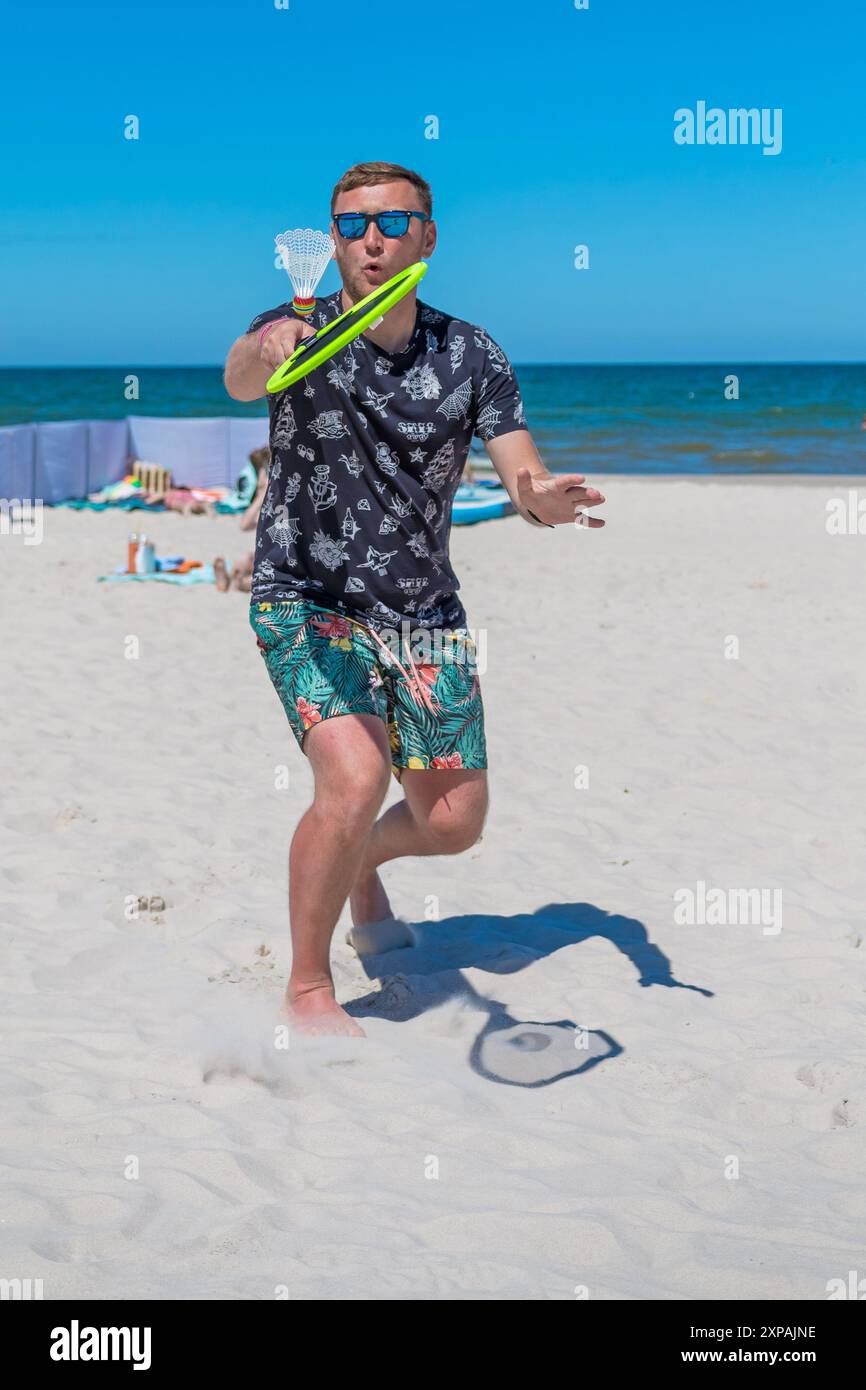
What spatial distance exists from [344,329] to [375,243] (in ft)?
0.70

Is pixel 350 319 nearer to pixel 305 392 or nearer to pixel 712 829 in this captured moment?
pixel 305 392

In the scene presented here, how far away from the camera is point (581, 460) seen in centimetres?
2869

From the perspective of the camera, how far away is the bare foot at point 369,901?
3996 mm

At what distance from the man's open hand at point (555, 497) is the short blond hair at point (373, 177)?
0.72m

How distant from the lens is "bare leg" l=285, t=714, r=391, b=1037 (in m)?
3.16

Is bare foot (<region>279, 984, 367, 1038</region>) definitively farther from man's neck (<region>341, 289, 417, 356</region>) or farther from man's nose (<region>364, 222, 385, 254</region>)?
man's nose (<region>364, 222, 385, 254</region>)

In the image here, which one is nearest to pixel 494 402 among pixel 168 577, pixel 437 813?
pixel 437 813

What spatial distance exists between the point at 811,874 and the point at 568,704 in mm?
2481

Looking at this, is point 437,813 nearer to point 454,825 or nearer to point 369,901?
point 454,825

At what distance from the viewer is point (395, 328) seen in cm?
321

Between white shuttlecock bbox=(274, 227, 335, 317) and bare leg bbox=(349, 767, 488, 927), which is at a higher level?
white shuttlecock bbox=(274, 227, 335, 317)

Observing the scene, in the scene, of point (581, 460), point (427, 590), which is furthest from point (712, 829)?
point (581, 460)

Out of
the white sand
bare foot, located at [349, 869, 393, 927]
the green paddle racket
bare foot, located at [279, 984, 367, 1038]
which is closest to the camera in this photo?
the white sand

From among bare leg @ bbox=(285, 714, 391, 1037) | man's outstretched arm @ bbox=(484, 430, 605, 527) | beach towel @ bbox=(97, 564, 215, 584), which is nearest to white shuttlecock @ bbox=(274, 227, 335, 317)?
man's outstretched arm @ bbox=(484, 430, 605, 527)
